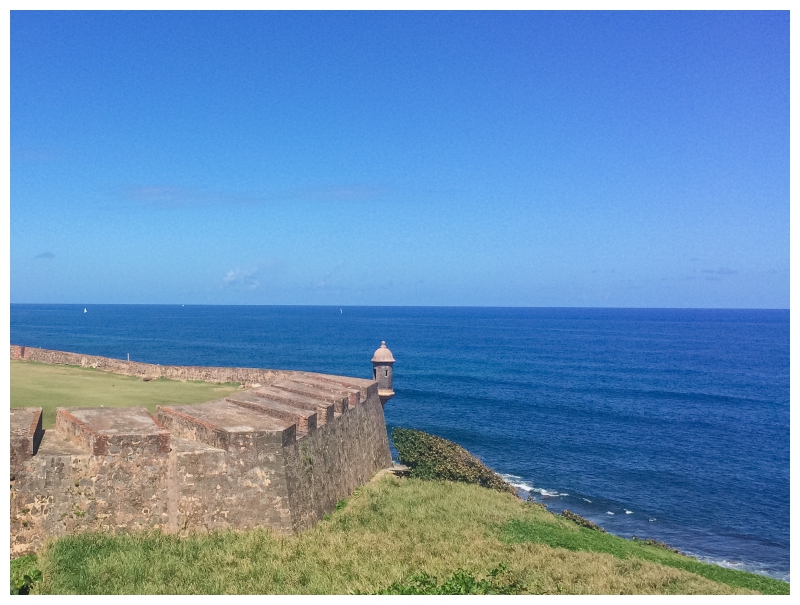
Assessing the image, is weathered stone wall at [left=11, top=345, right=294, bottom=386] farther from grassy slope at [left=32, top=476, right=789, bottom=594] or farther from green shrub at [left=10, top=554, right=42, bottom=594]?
green shrub at [left=10, top=554, right=42, bottom=594]

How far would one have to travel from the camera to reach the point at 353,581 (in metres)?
12.2

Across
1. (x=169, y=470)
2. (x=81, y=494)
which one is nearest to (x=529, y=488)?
(x=169, y=470)

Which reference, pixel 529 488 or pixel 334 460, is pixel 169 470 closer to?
pixel 334 460

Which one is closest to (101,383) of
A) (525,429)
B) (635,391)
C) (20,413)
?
(20,413)

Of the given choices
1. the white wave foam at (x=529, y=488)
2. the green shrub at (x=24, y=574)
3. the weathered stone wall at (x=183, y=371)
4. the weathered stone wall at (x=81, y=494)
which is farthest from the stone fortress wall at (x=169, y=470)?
the white wave foam at (x=529, y=488)

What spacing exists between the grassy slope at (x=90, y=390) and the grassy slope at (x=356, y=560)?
496 centimetres

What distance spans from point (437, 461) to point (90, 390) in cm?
1265

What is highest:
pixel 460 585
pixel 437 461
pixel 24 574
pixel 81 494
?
pixel 81 494

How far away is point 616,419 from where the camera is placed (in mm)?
48625

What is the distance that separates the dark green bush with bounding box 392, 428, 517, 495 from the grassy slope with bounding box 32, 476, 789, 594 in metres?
5.26

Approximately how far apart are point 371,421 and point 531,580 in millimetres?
13065

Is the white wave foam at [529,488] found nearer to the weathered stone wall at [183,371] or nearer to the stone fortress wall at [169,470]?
the weathered stone wall at [183,371]

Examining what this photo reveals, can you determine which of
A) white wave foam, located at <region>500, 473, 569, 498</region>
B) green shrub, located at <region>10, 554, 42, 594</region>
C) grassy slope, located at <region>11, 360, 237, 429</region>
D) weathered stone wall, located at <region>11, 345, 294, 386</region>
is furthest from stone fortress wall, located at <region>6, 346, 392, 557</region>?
white wave foam, located at <region>500, 473, 569, 498</region>

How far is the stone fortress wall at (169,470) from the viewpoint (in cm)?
1323
